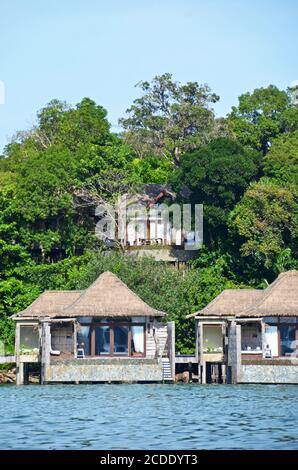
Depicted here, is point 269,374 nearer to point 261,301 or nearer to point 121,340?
point 261,301

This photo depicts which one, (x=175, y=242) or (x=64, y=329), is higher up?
(x=175, y=242)

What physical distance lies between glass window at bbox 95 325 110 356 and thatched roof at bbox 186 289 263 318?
4969 mm

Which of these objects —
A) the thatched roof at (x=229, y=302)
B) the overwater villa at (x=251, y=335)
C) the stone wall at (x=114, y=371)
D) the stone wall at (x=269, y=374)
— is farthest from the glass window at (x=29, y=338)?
the stone wall at (x=269, y=374)

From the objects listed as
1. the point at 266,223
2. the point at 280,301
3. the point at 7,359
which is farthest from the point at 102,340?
the point at 266,223

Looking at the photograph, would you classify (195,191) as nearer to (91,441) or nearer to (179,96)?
(179,96)

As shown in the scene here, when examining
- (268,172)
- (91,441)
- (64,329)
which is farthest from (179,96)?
(91,441)

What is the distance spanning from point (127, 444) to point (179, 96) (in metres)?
56.0

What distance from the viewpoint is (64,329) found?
209 feet

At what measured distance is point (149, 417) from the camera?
134 ft

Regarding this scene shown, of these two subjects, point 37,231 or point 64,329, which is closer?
point 64,329

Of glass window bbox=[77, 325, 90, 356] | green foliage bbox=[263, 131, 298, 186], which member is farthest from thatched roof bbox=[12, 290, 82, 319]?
green foliage bbox=[263, 131, 298, 186]

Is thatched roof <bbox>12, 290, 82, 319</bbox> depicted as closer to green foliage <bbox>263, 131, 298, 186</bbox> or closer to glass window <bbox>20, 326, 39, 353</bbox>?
glass window <bbox>20, 326, 39, 353</bbox>

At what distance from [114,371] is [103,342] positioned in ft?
9.23

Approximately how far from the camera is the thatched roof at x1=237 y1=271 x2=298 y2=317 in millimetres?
59188
